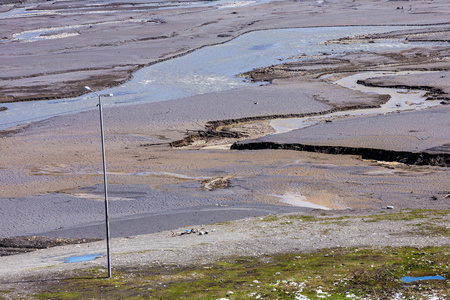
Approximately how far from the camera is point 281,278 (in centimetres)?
1661

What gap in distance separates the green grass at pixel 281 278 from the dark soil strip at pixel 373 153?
36.3 feet

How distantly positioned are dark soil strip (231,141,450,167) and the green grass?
11068mm

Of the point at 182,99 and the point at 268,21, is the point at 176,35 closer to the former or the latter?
the point at 268,21

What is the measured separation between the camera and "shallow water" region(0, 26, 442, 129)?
43.7 m

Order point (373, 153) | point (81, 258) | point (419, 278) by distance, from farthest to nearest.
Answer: point (373, 153) < point (81, 258) < point (419, 278)

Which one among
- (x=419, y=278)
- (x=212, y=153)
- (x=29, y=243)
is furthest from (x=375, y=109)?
(x=29, y=243)

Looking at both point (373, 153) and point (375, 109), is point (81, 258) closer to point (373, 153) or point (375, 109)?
point (373, 153)

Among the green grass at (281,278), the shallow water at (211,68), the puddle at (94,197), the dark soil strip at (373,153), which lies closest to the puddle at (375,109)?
the dark soil strip at (373,153)

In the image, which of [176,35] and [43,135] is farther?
[176,35]

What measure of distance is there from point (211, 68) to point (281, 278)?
41140 mm

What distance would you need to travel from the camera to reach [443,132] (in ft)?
105

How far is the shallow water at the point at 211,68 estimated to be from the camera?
1721 inches

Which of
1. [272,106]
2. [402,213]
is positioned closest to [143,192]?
[402,213]

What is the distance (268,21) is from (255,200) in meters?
63.2
